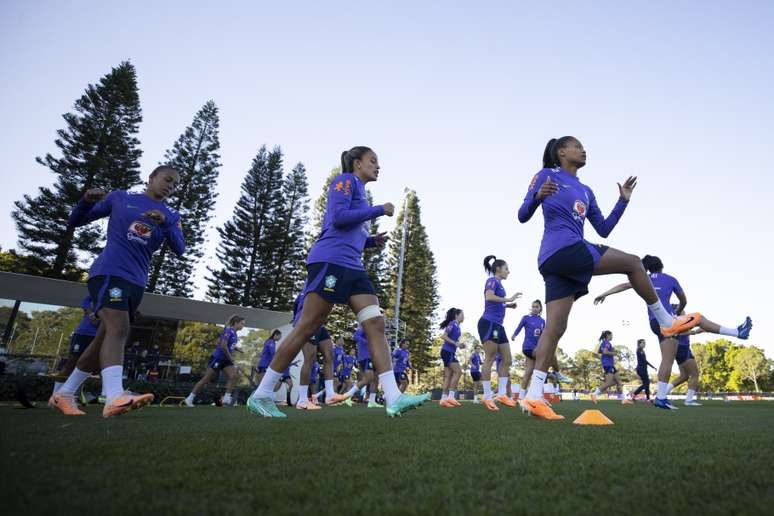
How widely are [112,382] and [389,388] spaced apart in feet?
7.26

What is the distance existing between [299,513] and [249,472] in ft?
1.99

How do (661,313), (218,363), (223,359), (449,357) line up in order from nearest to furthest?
(661,313), (218,363), (223,359), (449,357)

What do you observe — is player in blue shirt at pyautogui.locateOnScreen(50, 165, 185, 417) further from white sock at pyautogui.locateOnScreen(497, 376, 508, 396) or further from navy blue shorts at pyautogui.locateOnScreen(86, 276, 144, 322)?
white sock at pyautogui.locateOnScreen(497, 376, 508, 396)

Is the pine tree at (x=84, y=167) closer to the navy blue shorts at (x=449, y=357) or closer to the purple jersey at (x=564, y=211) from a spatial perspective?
the navy blue shorts at (x=449, y=357)

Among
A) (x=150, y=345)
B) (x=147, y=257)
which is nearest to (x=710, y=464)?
(x=147, y=257)

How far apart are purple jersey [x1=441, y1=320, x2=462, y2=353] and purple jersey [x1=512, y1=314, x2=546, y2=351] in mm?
1479

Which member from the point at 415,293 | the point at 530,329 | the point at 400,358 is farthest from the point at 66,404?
the point at 415,293

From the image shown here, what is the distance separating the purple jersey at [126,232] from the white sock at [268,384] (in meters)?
1.34

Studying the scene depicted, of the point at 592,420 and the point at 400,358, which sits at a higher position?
the point at 400,358

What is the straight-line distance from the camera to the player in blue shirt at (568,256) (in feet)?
12.9

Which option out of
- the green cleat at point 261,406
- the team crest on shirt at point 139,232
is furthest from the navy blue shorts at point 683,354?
the team crest on shirt at point 139,232

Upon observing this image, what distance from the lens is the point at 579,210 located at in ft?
14.1

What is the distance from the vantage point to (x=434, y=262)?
A: 45.0 metres

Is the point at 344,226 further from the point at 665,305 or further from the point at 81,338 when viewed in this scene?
the point at 665,305
